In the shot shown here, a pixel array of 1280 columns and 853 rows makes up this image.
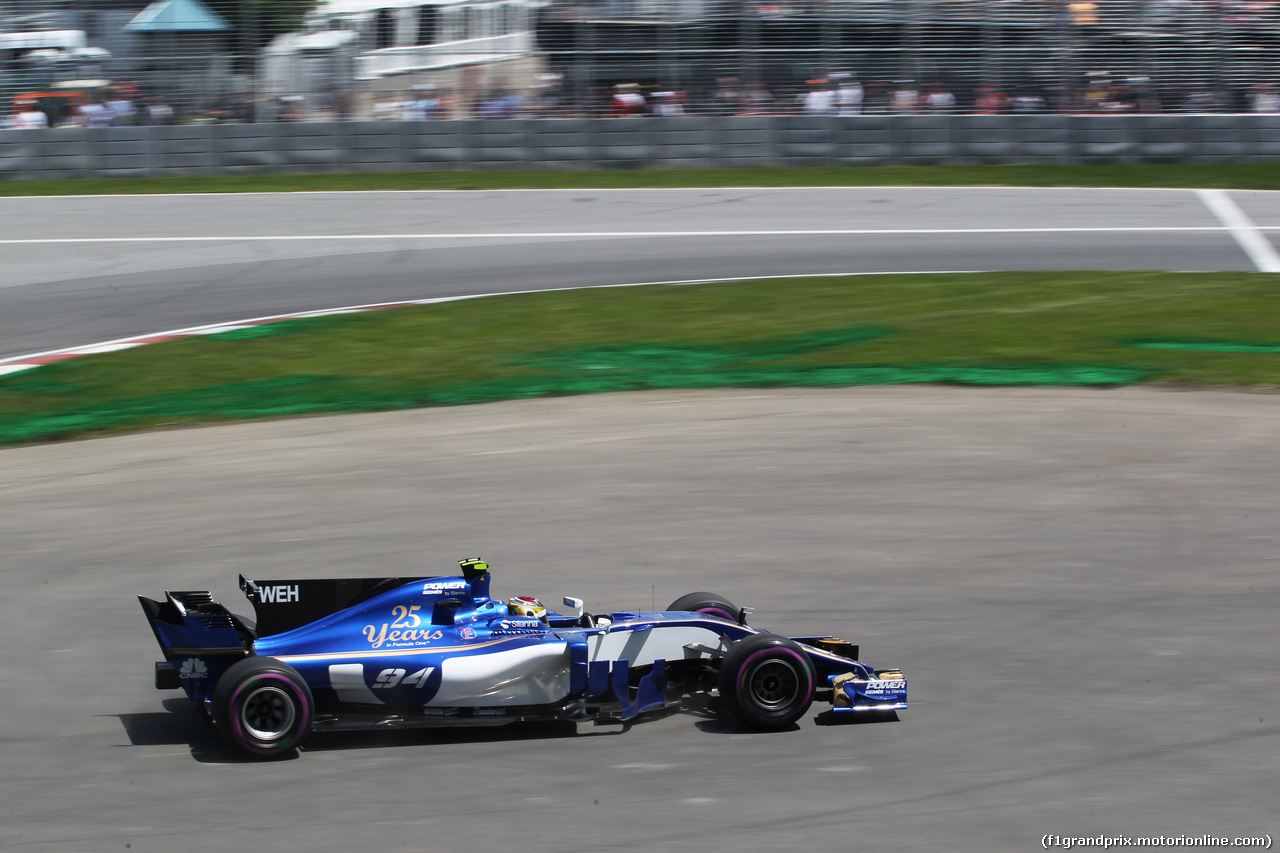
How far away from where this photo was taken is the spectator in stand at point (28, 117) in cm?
2438

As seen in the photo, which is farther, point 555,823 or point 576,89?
point 576,89

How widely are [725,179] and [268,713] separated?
19752 millimetres

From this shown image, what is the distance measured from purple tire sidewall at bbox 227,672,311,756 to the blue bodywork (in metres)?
0.12

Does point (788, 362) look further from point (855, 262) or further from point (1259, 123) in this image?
point (1259, 123)

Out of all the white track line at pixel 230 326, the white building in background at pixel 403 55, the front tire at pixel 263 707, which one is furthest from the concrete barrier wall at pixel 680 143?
the front tire at pixel 263 707

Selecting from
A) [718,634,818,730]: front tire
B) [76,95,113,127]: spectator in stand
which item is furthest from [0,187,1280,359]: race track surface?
[718,634,818,730]: front tire

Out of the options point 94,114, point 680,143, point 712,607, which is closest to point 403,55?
point 680,143

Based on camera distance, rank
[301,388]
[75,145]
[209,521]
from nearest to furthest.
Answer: [209,521]
[301,388]
[75,145]

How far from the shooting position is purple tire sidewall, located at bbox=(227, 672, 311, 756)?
4660 mm

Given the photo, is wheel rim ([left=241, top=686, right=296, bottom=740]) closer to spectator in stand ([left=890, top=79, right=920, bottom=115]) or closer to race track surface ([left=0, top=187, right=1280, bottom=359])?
race track surface ([left=0, top=187, right=1280, bottom=359])

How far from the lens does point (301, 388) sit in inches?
438

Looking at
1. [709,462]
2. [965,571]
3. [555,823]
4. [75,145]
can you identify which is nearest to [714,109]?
[75,145]

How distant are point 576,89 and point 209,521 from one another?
1882cm

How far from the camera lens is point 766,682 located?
494cm
